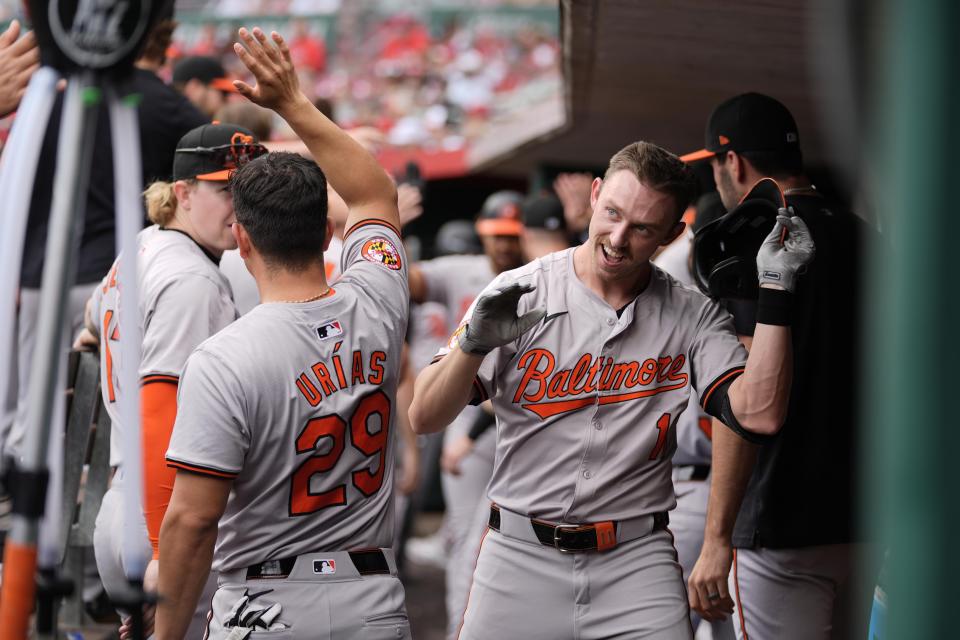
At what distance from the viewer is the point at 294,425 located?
273cm

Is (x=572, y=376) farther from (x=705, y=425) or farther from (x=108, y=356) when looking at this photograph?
(x=108, y=356)

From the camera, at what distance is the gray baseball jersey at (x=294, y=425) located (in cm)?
266

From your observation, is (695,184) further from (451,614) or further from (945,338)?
(451,614)

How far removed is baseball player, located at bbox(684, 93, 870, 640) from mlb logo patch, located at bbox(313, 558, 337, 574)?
1141mm

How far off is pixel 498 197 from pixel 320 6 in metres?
13.8

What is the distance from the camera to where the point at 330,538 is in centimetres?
279

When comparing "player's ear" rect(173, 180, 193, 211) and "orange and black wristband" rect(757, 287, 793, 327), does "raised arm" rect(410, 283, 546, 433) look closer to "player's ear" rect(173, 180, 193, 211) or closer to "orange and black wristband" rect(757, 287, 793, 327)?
"orange and black wristband" rect(757, 287, 793, 327)

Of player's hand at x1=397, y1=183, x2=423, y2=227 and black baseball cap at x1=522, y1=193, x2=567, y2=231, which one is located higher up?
player's hand at x1=397, y1=183, x2=423, y2=227

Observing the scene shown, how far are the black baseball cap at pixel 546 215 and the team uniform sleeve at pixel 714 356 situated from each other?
3.11 m

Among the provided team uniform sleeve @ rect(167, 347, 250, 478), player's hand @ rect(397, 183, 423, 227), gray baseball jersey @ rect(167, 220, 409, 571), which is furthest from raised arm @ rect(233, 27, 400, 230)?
player's hand @ rect(397, 183, 423, 227)

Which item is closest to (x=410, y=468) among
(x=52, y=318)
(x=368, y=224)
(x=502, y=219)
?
Answer: (x=502, y=219)

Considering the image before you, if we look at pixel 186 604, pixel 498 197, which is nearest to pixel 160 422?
pixel 186 604

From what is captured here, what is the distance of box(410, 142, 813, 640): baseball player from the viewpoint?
303 cm

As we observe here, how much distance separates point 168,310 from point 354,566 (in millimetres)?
1001
